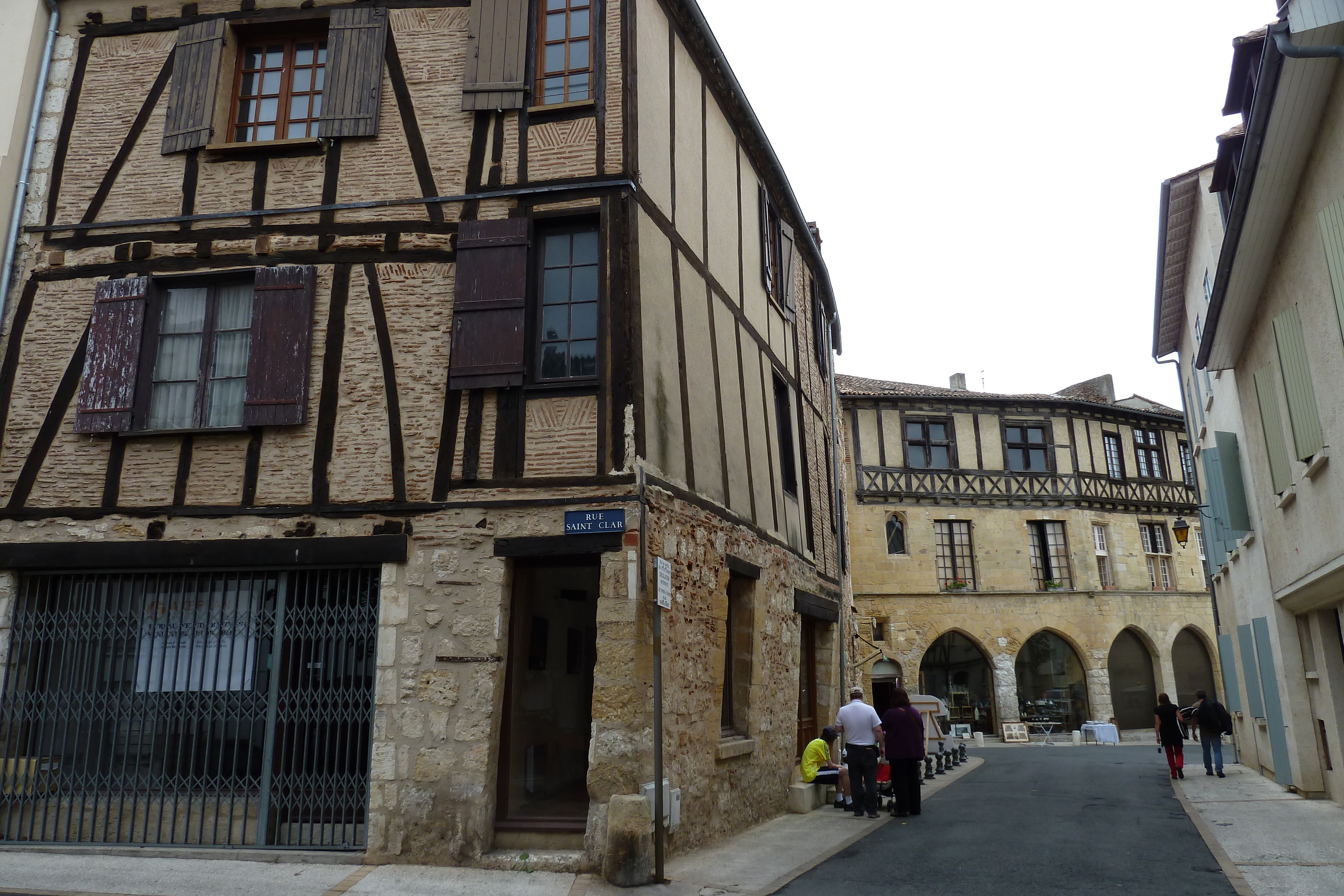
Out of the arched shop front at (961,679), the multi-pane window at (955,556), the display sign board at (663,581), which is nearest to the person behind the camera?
the display sign board at (663,581)

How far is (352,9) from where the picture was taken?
8484 mm

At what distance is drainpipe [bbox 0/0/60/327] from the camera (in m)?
8.31

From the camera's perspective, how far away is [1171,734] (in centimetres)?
1325

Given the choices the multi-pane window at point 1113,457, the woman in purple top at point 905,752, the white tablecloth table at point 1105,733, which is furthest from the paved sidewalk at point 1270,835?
the multi-pane window at point 1113,457

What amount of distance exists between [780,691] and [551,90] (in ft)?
21.3

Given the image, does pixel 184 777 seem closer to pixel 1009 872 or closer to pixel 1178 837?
pixel 1009 872

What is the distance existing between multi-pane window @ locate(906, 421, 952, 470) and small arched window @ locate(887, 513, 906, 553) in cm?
150

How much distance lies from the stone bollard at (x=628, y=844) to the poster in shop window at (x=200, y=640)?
9.79 ft

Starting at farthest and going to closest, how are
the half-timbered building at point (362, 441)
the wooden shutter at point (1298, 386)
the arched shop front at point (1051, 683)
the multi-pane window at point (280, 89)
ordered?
1. the arched shop front at point (1051, 683)
2. the multi-pane window at point (280, 89)
3. the wooden shutter at point (1298, 386)
4. the half-timbered building at point (362, 441)

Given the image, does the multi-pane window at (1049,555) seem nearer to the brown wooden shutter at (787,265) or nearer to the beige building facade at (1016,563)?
the beige building facade at (1016,563)

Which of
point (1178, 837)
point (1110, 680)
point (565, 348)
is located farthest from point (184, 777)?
point (1110, 680)

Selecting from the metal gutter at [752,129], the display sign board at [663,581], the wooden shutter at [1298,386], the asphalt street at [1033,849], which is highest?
the metal gutter at [752,129]

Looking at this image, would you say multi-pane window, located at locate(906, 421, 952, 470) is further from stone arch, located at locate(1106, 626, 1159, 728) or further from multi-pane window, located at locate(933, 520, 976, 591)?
stone arch, located at locate(1106, 626, 1159, 728)

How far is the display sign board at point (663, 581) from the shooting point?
6863 mm
